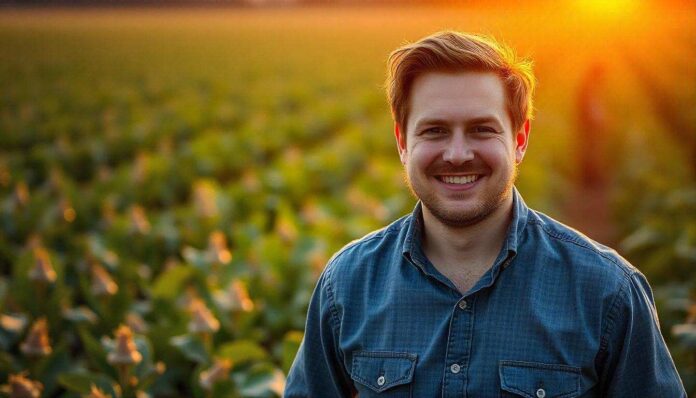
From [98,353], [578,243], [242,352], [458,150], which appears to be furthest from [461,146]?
[98,353]

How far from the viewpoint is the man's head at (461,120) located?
6.06 feet

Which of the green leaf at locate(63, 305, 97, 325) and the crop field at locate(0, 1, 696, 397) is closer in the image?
the crop field at locate(0, 1, 696, 397)

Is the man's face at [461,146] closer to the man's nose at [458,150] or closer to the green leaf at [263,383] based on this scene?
the man's nose at [458,150]

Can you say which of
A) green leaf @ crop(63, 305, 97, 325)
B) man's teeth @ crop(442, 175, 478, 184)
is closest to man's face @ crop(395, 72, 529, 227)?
man's teeth @ crop(442, 175, 478, 184)

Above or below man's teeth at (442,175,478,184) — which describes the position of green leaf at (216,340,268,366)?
below

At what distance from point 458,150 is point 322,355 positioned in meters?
0.69

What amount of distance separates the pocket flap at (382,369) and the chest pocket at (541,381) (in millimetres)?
235

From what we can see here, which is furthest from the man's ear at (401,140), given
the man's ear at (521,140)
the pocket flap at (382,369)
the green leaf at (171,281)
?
the green leaf at (171,281)

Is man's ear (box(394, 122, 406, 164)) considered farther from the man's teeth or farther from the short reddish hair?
the man's teeth

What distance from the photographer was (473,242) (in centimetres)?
195

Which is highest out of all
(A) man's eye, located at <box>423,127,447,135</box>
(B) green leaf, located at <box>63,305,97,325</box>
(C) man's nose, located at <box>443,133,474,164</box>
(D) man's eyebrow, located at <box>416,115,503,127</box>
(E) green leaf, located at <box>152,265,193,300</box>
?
(D) man's eyebrow, located at <box>416,115,503,127</box>

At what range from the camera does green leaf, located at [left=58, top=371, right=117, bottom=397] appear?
9.71 feet

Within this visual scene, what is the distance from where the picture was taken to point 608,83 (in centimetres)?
1631

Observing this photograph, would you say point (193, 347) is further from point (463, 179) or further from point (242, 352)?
point (463, 179)
